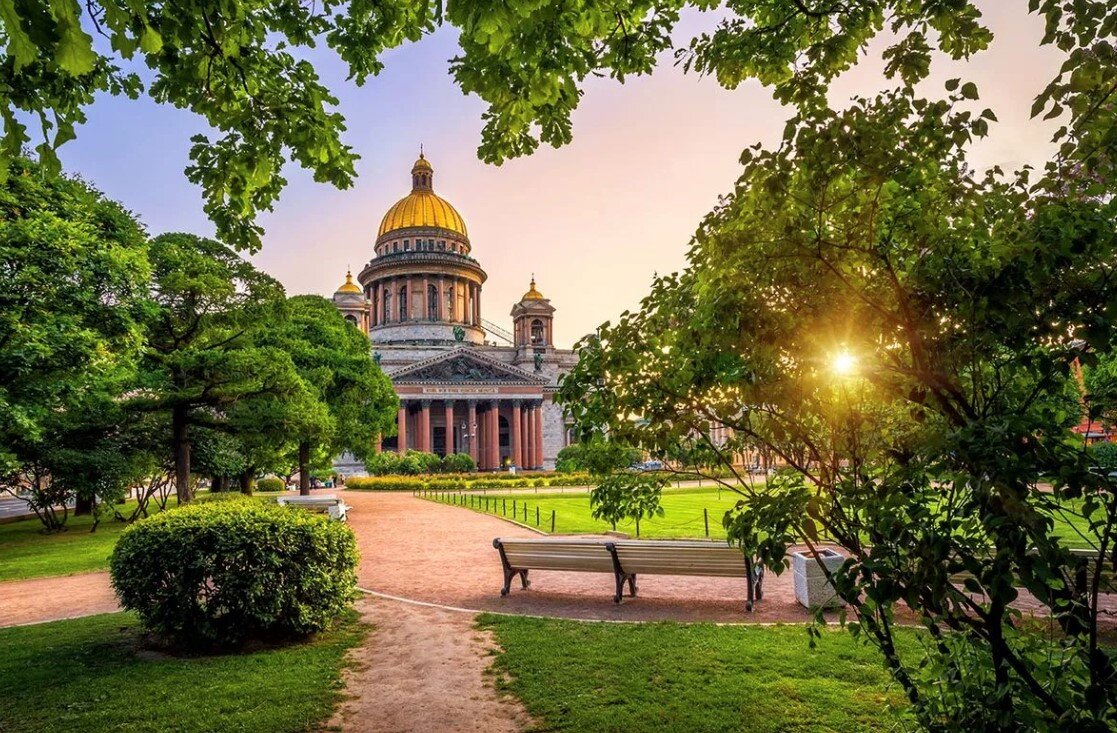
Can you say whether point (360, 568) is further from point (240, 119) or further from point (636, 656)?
point (240, 119)

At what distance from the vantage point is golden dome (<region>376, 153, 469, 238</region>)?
3295 inches

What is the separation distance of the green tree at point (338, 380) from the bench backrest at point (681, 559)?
1889cm

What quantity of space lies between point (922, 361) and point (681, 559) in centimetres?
718

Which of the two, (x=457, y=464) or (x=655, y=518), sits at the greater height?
(x=457, y=464)

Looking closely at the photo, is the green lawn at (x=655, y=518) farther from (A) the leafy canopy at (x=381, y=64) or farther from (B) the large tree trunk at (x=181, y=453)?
(B) the large tree trunk at (x=181, y=453)

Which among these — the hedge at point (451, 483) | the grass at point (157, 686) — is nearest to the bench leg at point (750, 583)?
the grass at point (157, 686)

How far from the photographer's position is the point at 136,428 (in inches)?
882

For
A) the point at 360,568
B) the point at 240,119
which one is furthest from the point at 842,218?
the point at 360,568

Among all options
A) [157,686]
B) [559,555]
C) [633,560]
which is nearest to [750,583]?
[633,560]

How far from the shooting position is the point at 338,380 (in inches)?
1173

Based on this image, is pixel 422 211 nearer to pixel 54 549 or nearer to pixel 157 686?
pixel 54 549

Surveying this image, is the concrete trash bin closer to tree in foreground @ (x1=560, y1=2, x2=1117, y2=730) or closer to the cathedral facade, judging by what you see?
tree in foreground @ (x1=560, y1=2, x2=1117, y2=730)

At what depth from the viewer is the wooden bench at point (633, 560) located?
32.1ft

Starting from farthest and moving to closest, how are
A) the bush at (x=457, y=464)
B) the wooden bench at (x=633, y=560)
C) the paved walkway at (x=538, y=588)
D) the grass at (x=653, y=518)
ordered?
the bush at (x=457, y=464) < the grass at (x=653, y=518) < the wooden bench at (x=633, y=560) < the paved walkway at (x=538, y=588)
